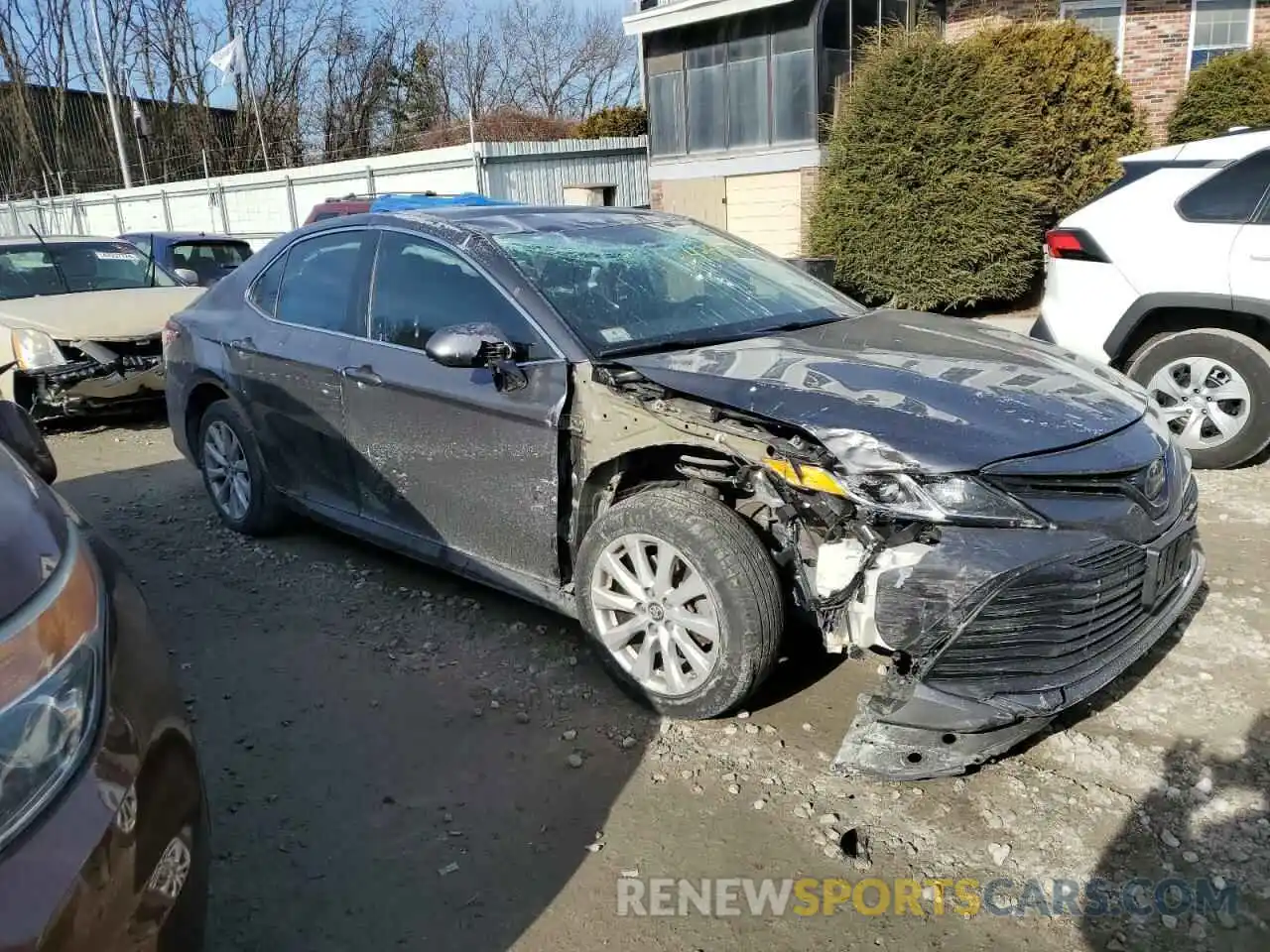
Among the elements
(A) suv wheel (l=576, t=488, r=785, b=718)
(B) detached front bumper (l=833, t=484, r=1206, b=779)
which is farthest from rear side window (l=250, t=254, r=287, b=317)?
(B) detached front bumper (l=833, t=484, r=1206, b=779)

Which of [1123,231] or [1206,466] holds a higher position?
[1123,231]

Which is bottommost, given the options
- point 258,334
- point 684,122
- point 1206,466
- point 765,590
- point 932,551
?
point 1206,466

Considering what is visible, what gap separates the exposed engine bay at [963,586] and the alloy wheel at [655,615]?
33cm

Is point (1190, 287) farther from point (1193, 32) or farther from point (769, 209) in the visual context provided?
point (769, 209)

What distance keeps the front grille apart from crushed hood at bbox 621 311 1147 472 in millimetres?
349

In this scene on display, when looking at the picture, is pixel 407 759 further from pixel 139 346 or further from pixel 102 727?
pixel 139 346

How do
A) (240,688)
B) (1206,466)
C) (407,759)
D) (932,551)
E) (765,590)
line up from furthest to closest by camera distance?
(1206,466) < (240,688) < (407,759) < (765,590) < (932,551)

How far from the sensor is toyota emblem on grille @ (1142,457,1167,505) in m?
2.87

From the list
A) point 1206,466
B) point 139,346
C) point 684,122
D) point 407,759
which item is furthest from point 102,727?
point 684,122

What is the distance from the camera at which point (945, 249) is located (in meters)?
12.1

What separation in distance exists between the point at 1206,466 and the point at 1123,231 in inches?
56.5

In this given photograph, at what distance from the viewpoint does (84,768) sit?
1.58 m

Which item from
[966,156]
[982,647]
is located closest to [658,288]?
[982,647]

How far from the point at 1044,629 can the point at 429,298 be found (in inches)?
101
